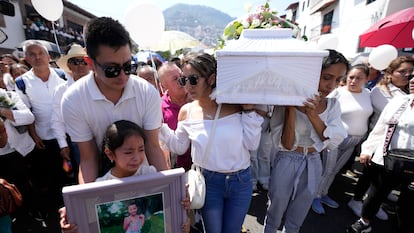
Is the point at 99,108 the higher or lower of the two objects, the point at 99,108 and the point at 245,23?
the lower

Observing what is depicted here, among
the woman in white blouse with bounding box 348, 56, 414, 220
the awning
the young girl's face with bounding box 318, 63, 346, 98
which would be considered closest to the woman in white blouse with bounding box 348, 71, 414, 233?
the woman in white blouse with bounding box 348, 56, 414, 220

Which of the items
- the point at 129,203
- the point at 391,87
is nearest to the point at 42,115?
the point at 129,203

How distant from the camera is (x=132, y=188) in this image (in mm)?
1089

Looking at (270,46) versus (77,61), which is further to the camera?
(77,61)

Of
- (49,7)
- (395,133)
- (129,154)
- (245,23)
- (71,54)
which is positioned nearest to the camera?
(129,154)

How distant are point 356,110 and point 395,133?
2.68 ft

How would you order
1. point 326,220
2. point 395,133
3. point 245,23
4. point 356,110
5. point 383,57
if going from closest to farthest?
point 245,23, point 395,133, point 326,220, point 356,110, point 383,57

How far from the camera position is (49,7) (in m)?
3.20

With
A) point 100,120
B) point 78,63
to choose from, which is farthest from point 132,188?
point 78,63

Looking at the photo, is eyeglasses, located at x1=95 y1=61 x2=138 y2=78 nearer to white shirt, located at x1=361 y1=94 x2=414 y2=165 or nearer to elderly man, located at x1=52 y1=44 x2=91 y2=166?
elderly man, located at x1=52 y1=44 x2=91 y2=166

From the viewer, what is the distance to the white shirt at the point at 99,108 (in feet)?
4.00

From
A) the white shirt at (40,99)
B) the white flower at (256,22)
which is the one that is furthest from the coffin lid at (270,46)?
the white shirt at (40,99)

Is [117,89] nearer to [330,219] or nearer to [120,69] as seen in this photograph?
[120,69]

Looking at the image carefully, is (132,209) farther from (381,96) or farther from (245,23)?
(381,96)
